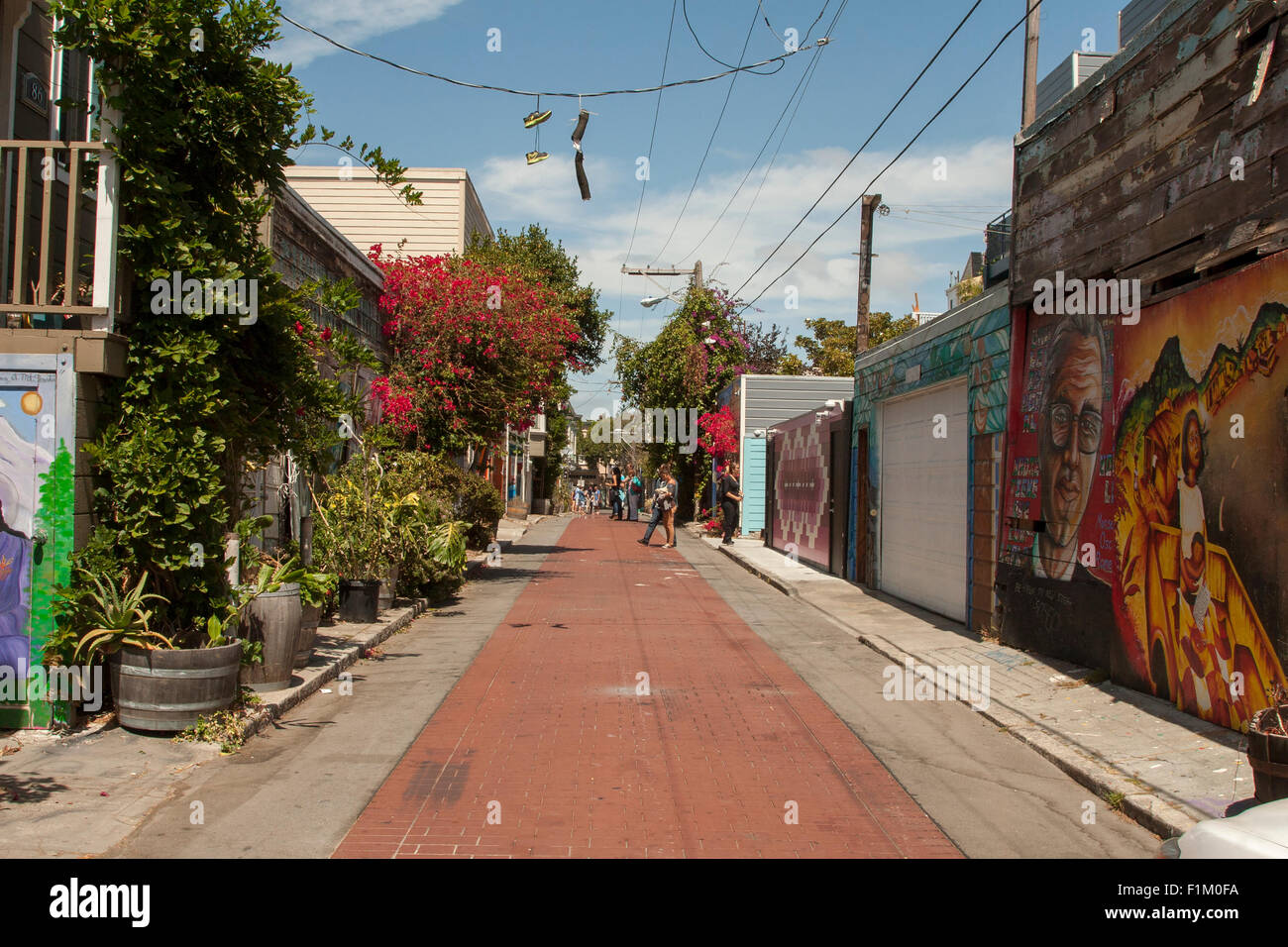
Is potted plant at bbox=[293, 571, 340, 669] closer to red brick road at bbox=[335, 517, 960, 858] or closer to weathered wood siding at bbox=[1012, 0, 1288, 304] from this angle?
red brick road at bbox=[335, 517, 960, 858]

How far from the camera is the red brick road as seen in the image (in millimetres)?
5090

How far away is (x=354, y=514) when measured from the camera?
12.4 metres

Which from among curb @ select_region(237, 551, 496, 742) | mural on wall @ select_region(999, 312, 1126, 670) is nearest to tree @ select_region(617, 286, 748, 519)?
curb @ select_region(237, 551, 496, 742)

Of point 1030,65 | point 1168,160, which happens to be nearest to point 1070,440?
point 1168,160

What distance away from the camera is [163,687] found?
6.71 m

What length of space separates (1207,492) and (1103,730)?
1.87 m

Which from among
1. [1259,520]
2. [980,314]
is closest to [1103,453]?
[1259,520]

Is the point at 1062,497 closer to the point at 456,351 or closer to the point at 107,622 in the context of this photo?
the point at 107,622

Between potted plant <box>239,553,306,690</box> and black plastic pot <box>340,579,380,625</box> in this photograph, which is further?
black plastic pot <box>340,579,380,625</box>

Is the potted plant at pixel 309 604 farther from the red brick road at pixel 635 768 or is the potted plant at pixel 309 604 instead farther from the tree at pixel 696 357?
the tree at pixel 696 357

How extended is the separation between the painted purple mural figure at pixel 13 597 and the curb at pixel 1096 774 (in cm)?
690

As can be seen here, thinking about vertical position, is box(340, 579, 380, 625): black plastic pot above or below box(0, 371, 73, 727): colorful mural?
below

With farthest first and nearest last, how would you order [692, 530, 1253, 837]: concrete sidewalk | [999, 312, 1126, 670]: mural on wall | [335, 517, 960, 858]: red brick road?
[999, 312, 1126, 670]: mural on wall → [692, 530, 1253, 837]: concrete sidewalk → [335, 517, 960, 858]: red brick road

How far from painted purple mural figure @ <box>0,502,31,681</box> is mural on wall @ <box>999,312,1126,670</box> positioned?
27.2 ft
